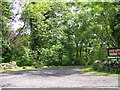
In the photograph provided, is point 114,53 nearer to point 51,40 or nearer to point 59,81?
point 59,81

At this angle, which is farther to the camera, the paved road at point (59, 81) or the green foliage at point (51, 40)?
the green foliage at point (51, 40)

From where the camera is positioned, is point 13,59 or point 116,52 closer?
point 116,52

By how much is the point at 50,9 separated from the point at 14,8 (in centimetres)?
225

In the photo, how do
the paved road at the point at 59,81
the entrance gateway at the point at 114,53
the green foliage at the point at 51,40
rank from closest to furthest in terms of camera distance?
the paved road at the point at 59,81
the entrance gateway at the point at 114,53
the green foliage at the point at 51,40

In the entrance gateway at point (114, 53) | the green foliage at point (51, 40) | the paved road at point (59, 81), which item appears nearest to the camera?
the paved road at point (59, 81)

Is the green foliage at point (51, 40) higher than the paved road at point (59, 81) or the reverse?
higher

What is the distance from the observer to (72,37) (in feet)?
45.8

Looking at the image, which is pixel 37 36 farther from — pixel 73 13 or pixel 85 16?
pixel 85 16

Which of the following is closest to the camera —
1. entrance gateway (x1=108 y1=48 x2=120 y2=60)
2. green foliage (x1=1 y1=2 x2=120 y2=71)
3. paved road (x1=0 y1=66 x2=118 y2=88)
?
paved road (x1=0 y1=66 x2=118 y2=88)

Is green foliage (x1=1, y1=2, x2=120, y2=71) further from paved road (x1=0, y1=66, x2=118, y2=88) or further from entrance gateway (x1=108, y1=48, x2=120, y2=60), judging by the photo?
paved road (x1=0, y1=66, x2=118, y2=88)

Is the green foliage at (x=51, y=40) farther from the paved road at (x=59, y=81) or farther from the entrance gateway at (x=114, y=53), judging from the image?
the paved road at (x=59, y=81)

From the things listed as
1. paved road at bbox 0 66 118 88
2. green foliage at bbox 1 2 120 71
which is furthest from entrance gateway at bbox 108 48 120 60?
green foliage at bbox 1 2 120 71

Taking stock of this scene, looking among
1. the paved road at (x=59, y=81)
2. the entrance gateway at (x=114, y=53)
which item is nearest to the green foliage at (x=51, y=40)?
the entrance gateway at (x=114, y=53)

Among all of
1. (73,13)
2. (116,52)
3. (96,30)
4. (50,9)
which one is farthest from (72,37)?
(116,52)
